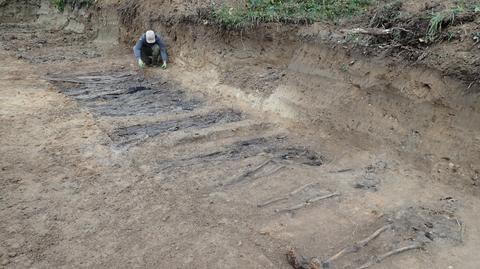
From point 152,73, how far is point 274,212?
512 centimetres

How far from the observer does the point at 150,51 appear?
337 inches

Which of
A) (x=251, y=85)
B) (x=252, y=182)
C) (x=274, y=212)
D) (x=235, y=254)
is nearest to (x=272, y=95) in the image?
(x=251, y=85)

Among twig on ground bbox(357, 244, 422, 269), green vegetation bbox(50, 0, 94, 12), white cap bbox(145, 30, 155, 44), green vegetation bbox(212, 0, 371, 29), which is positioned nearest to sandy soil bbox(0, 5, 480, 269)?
twig on ground bbox(357, 244, 422, 269)

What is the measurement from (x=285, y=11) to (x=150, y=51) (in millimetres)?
3034

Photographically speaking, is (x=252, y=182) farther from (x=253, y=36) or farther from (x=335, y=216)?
(x=253, y=36)

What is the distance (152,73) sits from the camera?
27.3 feet

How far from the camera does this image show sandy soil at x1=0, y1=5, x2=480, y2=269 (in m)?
3.54

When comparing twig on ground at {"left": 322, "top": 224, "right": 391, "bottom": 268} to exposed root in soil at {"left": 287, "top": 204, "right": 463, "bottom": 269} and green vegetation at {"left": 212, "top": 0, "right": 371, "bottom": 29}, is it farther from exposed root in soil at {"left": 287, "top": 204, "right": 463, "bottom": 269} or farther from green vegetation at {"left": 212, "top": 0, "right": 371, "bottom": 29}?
green vegetation at {"left": 212, "top": 0, "right": 371, "bottom": 29}

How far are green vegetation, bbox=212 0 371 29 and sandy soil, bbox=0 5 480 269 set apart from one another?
2.99 ft

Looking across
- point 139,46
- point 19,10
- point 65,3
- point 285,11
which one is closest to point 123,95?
point 139,46

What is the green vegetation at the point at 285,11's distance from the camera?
21.7ft

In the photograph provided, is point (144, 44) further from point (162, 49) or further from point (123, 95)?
point (123, 95)

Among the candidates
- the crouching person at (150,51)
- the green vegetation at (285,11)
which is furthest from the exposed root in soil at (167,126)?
the crouching person at (150,51)

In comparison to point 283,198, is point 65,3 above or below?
above
